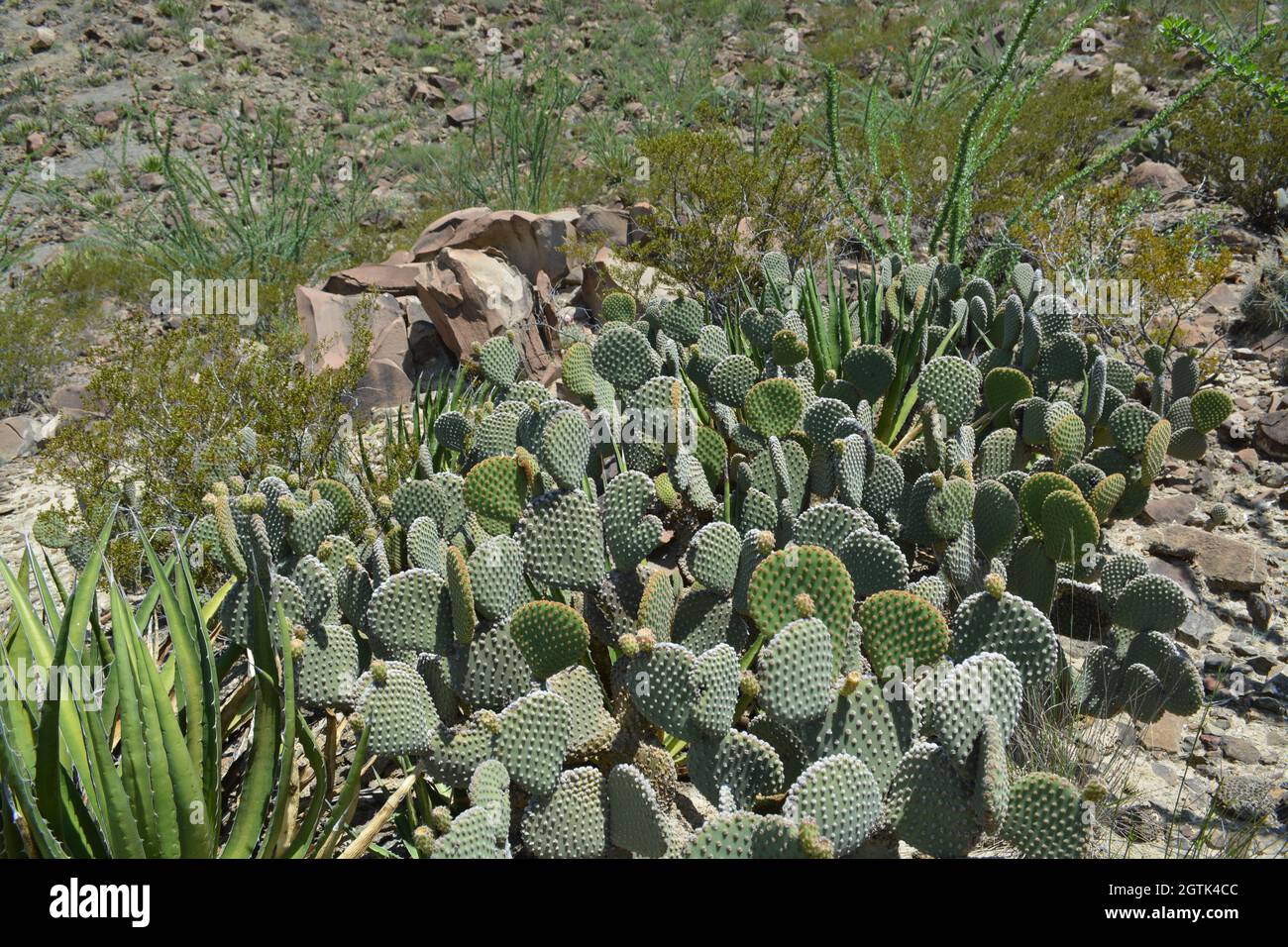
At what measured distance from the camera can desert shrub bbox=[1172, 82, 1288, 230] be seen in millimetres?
6797

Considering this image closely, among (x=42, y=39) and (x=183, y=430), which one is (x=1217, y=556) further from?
(x=42, y=39)

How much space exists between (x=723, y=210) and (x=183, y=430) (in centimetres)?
356

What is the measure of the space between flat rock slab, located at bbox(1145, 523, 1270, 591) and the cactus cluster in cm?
32

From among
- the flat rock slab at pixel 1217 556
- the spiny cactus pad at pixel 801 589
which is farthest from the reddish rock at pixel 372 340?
the flat rock slab at pixel 1217 556

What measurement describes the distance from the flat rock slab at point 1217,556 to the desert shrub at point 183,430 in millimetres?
3867

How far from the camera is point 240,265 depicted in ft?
26.2

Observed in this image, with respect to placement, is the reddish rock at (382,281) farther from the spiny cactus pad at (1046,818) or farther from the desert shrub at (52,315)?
the spiny cactus pad at (1046,818)

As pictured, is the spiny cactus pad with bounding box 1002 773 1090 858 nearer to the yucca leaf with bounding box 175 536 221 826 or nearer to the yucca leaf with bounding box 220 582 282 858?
the yucca leaf with bounding box 220 582 282 858

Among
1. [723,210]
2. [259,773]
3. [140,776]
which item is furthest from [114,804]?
[723,210]

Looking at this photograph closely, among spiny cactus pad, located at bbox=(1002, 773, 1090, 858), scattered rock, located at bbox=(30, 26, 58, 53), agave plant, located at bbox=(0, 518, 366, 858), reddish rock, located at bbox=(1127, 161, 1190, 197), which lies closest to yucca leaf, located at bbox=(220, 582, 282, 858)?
agave plant, located at bbox=(0, 518, 366, 858)

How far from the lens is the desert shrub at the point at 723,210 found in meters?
6.12

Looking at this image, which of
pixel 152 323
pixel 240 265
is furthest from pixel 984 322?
pixel 152 323

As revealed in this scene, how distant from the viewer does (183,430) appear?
4512 millimetres

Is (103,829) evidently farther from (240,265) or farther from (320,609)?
(240,265)
